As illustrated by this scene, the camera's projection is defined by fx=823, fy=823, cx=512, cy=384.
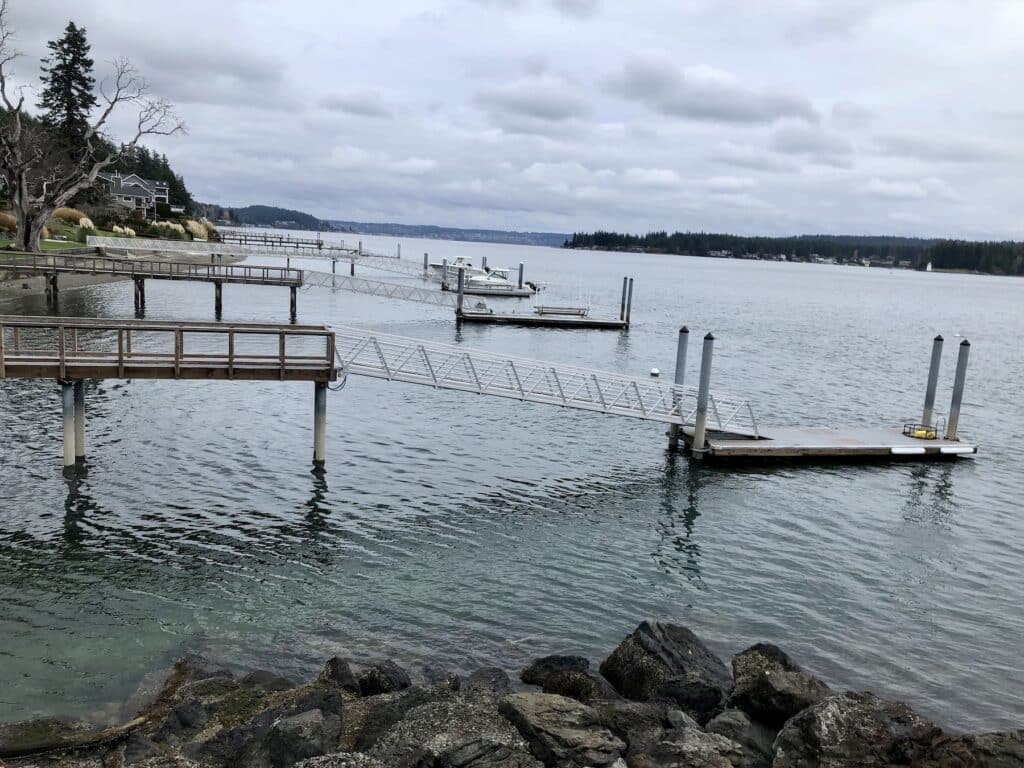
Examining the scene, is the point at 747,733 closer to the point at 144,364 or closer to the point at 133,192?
the point at 144,364

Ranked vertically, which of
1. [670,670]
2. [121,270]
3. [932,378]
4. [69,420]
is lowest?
[670,670]

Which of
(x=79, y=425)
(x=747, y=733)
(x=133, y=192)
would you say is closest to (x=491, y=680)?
(x=747, y=733)

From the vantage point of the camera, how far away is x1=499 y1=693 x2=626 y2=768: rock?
30.1 ft

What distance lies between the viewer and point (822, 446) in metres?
25.6

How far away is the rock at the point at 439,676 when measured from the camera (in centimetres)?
1148

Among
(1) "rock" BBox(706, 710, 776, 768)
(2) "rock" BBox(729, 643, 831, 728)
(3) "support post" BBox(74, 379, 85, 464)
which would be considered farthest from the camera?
(3) "support post" BBox(74, 379, 85, 464)

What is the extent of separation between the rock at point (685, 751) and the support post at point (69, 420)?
54.2 ft

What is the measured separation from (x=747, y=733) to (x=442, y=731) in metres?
3.73

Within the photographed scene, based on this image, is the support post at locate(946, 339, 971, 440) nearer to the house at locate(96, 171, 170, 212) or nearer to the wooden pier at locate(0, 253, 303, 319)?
the wooden pier at locate(0, 253, 303, 319)

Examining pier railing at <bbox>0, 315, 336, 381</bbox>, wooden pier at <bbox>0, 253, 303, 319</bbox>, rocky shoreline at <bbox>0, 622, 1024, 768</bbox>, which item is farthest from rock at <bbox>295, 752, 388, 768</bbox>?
wooden pier at <bbox>0, 253, 303, 319</bbox>

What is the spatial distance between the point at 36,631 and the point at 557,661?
8202 mm

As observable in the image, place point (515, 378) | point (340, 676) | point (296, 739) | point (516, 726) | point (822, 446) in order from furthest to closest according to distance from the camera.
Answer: point (822, 446), point (515, 378), point (340, 676), point (516, 726), point (296, 739)

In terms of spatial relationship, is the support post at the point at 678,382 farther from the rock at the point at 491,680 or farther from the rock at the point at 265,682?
the rock at the point at 265,682

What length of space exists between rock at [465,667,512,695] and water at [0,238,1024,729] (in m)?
1.06
